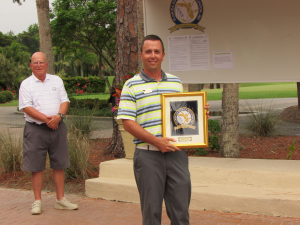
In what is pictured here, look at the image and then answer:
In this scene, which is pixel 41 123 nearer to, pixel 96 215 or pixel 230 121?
pixel 96 215

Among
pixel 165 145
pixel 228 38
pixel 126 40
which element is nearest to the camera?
pixel 165 145

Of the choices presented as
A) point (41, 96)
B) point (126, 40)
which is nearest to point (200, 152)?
point (126, 40)

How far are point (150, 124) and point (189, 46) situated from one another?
301cm

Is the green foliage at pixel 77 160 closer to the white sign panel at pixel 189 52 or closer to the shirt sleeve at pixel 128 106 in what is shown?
the white sign panel at pixel 189 52

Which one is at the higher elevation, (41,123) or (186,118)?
(186,118)

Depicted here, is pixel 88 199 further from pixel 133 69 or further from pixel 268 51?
pixel 268 51

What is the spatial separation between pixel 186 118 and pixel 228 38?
306cm

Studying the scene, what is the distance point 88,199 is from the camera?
529 cm

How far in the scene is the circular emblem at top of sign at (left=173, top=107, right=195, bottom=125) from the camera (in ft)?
8.86

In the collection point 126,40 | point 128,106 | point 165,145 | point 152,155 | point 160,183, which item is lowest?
point 160,183

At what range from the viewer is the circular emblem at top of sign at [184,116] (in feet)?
8.86

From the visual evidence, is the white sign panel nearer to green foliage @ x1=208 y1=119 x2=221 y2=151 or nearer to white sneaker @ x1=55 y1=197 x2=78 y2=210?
green foliage @ x1=208 y1=119 x2=221 y2=151

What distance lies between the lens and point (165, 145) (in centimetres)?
257

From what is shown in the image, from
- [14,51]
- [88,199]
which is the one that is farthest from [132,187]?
[14,51]
